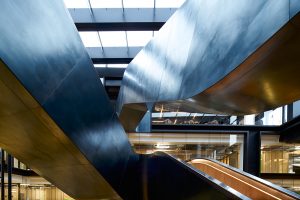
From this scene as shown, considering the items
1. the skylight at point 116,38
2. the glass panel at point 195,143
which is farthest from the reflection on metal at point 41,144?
the glass panel at point 195,143

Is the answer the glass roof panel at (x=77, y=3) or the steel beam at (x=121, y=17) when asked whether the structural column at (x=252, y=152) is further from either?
the glass roof panel at (x=77, y=3)

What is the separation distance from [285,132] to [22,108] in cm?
2165

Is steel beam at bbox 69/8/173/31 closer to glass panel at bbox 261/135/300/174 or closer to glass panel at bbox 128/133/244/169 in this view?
glass panel at bbox 128/133/244/169

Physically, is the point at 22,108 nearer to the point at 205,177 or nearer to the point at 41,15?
the point at 41,15

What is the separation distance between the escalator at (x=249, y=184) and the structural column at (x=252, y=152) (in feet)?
39.9

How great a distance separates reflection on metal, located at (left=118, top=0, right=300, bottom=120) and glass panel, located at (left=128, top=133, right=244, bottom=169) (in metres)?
13.7

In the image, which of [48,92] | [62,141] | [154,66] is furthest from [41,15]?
[154,66]

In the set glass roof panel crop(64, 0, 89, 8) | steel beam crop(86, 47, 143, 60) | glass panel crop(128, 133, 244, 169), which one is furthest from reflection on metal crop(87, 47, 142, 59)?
glass panel crop(128, 133, 244, 169)

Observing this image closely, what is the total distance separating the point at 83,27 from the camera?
1750 centimetres

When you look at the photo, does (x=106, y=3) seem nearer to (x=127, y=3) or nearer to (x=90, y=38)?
(x=127, y=3)

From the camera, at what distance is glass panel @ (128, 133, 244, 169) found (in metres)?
23.8

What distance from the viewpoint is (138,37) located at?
19.1m

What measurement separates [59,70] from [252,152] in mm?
20640

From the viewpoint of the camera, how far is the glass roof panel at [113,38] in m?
18.9
